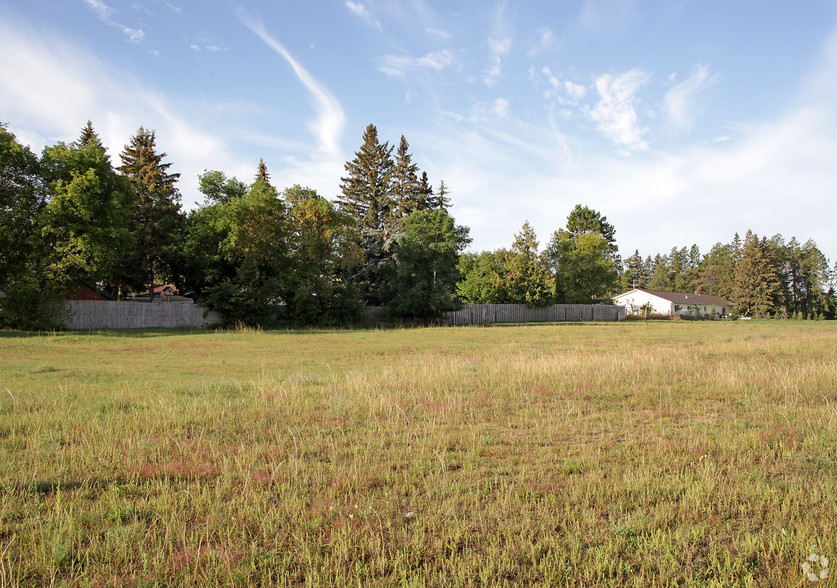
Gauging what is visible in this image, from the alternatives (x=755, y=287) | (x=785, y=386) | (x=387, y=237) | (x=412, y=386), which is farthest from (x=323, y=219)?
(x=755, y=287)

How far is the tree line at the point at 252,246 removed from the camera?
28.5m

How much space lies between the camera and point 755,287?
80.1 m

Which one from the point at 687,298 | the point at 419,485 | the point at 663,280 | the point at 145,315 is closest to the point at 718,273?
the point at 663,280

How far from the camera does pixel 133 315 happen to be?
33.6m

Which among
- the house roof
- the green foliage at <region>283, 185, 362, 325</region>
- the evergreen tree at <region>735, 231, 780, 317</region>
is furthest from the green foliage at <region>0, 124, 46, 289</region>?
the evergreen tree at <region>735, 231, 780, 317</region>

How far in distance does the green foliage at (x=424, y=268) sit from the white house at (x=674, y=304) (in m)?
50.7

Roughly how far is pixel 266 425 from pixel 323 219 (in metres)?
32.9

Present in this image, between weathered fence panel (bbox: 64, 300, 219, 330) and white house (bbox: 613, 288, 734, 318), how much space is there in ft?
223

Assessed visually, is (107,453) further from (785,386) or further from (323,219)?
(323,219)

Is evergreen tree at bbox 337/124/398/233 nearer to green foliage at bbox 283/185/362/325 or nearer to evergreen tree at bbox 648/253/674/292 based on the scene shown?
green foliage at bbox 283/185/362/325

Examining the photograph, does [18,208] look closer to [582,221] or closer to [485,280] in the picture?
[485,280]

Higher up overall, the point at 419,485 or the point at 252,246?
the point at 252,246

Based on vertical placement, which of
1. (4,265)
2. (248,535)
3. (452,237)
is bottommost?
(248,535)

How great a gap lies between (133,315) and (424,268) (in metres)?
21.8
